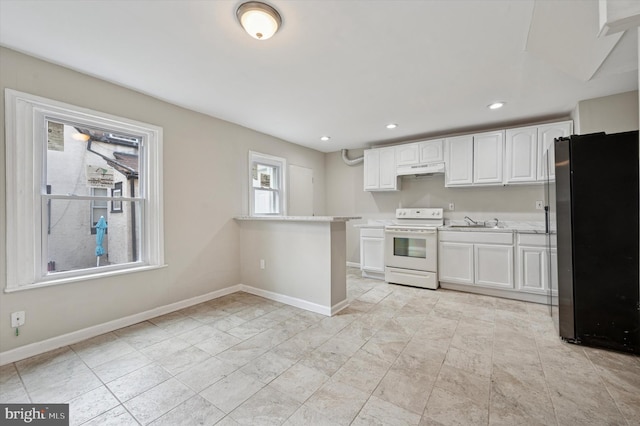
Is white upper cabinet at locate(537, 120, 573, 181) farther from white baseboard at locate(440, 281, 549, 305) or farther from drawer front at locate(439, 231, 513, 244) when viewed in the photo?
white baseboard at locate(440, 281, 549, 305)

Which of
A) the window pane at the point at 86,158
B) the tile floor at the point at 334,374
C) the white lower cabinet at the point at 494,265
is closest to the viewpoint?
the tile floor at the point at 334,374

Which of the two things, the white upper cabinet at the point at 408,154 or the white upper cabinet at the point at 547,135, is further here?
the white upper cabinet at the point at 408,154

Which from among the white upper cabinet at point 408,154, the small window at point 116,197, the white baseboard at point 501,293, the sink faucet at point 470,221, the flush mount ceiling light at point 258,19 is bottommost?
the white baseboard at point 501,293

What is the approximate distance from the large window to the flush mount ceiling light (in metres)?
1.86

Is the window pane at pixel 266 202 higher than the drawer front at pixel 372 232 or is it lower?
higher

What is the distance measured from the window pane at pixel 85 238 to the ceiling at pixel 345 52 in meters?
1.31

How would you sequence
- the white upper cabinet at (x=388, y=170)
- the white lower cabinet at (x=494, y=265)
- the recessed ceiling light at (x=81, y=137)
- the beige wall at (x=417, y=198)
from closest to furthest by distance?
the recessed ceiling light at (x=81, y=137), the white lower cabinet at (x=494, y=265), the beige wall at (x=417, y=198), the white upper cabinet at (x=388, y=170)

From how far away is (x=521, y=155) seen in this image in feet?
12.0

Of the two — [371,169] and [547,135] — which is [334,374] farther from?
[547,135]

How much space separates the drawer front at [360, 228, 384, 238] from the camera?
4550mm

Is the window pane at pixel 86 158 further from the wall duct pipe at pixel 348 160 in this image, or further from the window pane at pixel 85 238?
the wall duct pipe at pixel 348 160

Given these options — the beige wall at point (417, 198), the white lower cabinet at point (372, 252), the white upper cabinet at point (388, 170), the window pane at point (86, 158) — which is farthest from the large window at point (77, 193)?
the beige wall at point (417, 198)

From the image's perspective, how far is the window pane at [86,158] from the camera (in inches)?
95.8

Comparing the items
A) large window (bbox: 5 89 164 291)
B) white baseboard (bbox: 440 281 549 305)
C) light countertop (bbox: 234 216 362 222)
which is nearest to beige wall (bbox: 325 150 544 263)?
white baseboard (bbox: 440 281 549 305)
